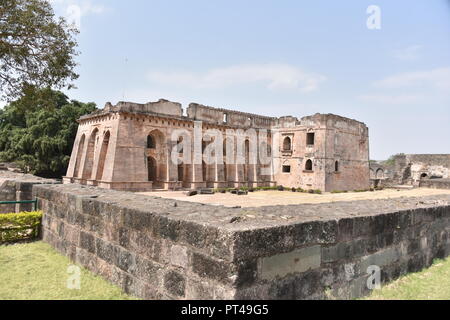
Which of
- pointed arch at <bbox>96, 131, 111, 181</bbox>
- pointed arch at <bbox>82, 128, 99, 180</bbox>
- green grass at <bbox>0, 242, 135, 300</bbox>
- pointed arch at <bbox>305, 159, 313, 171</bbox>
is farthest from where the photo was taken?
pointed arch at <bbox>305, 159, 313, 171</bbox>

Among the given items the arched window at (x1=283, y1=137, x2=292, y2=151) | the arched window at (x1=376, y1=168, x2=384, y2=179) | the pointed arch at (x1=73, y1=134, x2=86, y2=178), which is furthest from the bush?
the arched window at (x1=376, y1=168, x2=384, y2=179)

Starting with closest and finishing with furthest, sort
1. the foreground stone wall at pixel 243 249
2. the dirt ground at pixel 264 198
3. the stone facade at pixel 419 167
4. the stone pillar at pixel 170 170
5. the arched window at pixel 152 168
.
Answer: the foreground stone wall at pixel 243 249 < the dirt ground at pixel 264 198 < the stone pillar at pixel 170 170 < the arched window at pixel 152 168 < the stone facade at pixel 419 167

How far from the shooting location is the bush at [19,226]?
527 cm

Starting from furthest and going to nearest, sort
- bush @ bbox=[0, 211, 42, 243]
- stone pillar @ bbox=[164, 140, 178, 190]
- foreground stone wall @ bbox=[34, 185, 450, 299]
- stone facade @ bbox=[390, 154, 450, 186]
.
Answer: stone facade @ bbox=[390, 154, 450, 186]
stone pillar @ bbox=[164, 140, 178, 190]
bush @ bbox=[0, 211, 42, 243]
foreground stone wall @ bbox=[34, 185, 450, 299]

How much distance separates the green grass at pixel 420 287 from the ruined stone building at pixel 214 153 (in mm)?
19878

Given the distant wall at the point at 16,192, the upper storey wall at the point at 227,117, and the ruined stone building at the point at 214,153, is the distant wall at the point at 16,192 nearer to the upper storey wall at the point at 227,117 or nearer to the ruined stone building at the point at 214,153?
the ruined stone building at the point at 214,153

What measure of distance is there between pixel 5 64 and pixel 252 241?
11.9m

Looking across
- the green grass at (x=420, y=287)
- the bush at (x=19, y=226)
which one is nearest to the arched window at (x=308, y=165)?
the green grass at (x=420, y=287)

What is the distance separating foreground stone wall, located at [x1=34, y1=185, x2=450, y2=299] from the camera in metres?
2.28

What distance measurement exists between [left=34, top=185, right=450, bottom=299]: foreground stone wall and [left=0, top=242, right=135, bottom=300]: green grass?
15cm

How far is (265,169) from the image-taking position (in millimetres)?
32750

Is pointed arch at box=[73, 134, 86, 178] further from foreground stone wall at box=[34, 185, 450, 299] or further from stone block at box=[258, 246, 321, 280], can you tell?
stone block at box=[258, 246, 321, 280]

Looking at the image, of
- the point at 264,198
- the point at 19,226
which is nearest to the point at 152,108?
the point at 264,198
